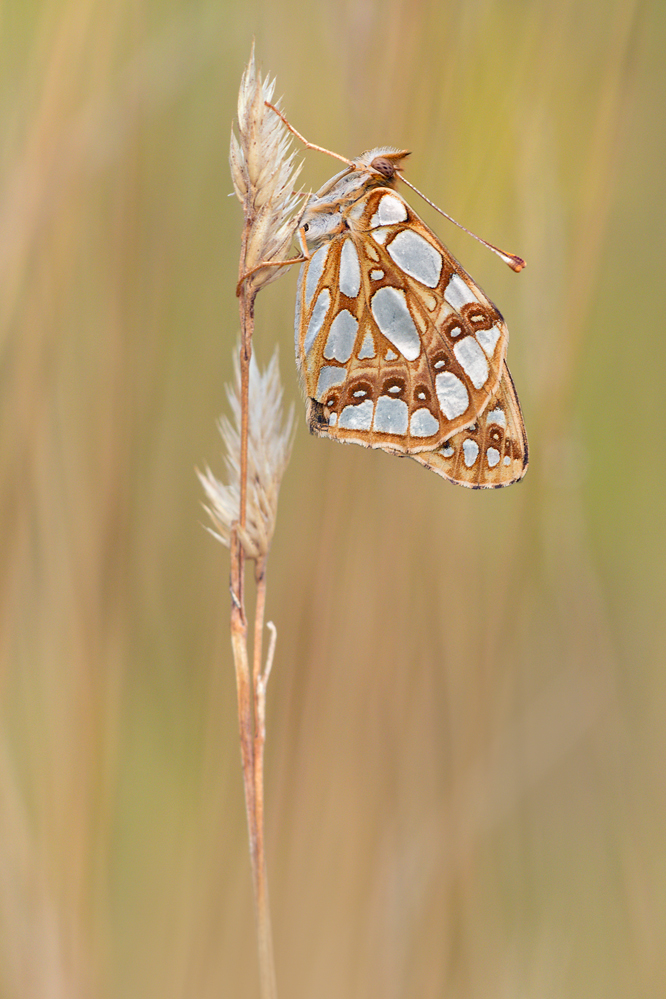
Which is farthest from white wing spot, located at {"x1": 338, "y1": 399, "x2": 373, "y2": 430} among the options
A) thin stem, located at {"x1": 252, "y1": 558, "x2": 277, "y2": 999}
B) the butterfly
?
thin stem, located at {"x1": 252, "y1": 558, "x2": 277, "y2": 999}

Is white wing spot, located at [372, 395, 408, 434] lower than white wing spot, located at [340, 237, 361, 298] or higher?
lower

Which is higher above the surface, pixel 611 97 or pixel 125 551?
pixel 611 97

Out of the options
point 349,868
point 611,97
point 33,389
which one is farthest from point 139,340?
point 349,868

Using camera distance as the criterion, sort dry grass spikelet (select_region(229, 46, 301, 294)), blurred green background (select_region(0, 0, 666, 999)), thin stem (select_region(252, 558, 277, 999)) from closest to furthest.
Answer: thin stem (select_region(252, 558, 277, 999)), dry grass spikelet (select_region(229, 46, 301, 294)), blurred green background (select_region(0, 0, 666, 999))

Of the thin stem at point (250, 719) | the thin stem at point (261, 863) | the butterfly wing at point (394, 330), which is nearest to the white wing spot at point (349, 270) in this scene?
the butterfly wing at point (394, 330)

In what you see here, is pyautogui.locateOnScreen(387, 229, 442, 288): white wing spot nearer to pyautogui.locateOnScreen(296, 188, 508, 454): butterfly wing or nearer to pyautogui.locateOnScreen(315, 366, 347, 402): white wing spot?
pyautogui.locateOnScreen(296, 188, 508, 454): butterfly wing

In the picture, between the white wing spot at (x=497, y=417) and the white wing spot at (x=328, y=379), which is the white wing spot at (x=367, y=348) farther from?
the white wing spot at (x=497, y=417)

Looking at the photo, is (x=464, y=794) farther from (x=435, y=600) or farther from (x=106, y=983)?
(x=106, y=983)
